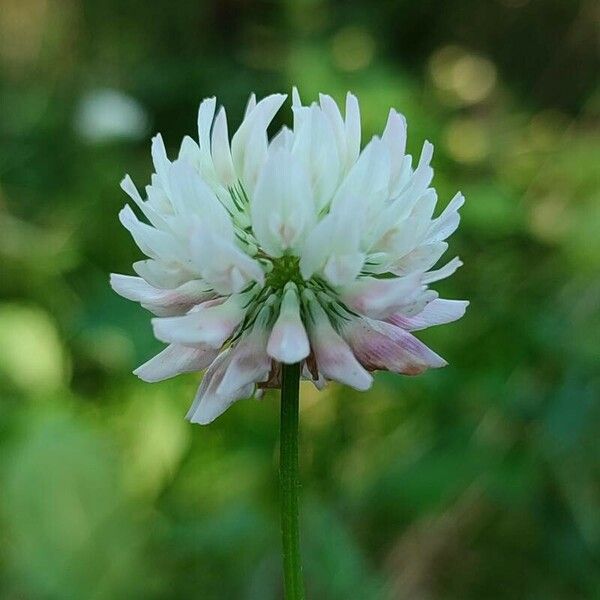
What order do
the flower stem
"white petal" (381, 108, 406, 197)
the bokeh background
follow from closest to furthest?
the flower stem < "white petal" (381, 108, 406, 197) < the bokeh background

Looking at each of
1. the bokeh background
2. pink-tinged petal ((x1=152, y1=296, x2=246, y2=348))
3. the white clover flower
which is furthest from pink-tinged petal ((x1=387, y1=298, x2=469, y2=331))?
the bokeh background

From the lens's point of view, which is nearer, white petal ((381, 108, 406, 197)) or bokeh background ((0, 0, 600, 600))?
white petal ((381, 108, 406, 197))

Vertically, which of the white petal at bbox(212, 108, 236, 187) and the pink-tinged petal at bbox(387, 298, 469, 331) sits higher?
the white petal at bbox(212, 108, 236, 187)

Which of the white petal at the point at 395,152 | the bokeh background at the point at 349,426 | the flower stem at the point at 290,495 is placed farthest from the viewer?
the bokeh background at the point at 349,426

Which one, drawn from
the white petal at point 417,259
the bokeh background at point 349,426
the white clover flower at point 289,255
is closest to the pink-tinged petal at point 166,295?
the white clover flower at point 289,255

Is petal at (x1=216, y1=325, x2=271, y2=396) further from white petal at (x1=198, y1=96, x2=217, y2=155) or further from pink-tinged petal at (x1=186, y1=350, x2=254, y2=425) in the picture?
white petal at (x1=198, y1=96, x2=217, y2=155)

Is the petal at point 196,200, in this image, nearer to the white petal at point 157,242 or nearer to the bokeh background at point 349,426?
the white petal at point 157,242

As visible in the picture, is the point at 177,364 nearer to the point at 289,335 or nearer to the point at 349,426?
the point at 289,335

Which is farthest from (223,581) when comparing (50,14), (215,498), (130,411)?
(50,14)
